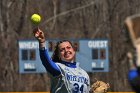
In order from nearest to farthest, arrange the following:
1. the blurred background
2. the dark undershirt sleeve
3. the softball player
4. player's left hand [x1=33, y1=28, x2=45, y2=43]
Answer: player's left hand [x1=33, y1=28, x2=45, y2=43], the dark undershirt sleeve, the softball player, the blurred background

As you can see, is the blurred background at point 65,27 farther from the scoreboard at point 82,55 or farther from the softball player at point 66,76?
the softball player at point 66,76

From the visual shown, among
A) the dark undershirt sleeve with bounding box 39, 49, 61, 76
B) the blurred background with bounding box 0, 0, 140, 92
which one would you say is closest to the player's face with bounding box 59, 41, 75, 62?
the dark undershirt sleeve with bounding box 39, 49, 61, 76

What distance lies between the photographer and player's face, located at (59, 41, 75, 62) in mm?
4266

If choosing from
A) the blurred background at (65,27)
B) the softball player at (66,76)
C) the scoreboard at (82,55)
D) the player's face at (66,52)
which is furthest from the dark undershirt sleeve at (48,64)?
the blurred background at (65,27)

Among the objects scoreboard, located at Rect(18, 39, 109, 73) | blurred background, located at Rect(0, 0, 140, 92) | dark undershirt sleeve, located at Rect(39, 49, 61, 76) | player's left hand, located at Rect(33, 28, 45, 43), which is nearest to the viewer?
player's left hand, located at Rect(33, 28, 45, 43)

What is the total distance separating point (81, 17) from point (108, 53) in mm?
1001

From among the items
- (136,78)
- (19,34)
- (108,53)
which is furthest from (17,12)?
(136,78)

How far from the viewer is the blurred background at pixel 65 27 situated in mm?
12367

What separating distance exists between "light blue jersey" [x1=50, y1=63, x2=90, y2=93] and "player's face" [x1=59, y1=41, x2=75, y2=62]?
0.06m

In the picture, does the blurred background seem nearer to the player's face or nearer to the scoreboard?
the scoreboard

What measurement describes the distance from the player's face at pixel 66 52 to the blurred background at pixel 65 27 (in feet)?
26.2

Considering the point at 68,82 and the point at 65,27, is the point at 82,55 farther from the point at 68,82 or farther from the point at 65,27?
the point at 68,82

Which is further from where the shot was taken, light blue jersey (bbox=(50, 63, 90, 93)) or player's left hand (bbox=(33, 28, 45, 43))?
light blue jersey (bbox=(50, 63, 90, 93))

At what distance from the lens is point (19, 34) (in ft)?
40.6
